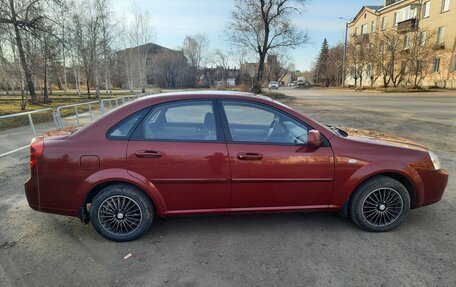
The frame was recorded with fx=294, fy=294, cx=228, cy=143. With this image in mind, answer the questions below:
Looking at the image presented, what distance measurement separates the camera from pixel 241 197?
328cm

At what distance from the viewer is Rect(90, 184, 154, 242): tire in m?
3.19

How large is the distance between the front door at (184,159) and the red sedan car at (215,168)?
0.04 feet

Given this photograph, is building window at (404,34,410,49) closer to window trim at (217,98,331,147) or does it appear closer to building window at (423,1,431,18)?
building window at (423,1,431,18)

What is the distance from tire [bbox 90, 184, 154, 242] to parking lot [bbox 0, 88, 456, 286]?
0.40 ft

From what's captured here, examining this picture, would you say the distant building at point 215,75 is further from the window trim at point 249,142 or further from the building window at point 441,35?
the window trim at point 249,142

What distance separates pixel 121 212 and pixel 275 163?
70.0 inches

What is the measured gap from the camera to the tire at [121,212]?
3.19m

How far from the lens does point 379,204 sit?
3438mm

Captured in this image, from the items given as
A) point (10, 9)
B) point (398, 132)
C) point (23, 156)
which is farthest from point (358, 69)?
point (23, 156)

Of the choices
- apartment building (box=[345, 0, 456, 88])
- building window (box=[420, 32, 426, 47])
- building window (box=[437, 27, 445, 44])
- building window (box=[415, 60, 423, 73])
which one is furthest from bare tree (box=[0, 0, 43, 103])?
building window (box=[437, 27, 445, 44])

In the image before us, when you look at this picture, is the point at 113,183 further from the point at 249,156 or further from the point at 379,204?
the point at 379,204

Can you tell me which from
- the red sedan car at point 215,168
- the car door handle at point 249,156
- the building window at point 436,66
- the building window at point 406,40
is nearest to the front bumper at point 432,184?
the red sedan car at point 215,168

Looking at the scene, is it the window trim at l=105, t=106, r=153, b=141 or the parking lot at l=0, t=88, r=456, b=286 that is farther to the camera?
the window trim at l=105, t=106, r=153, b=141

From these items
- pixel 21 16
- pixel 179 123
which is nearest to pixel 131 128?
pixel 179 123
